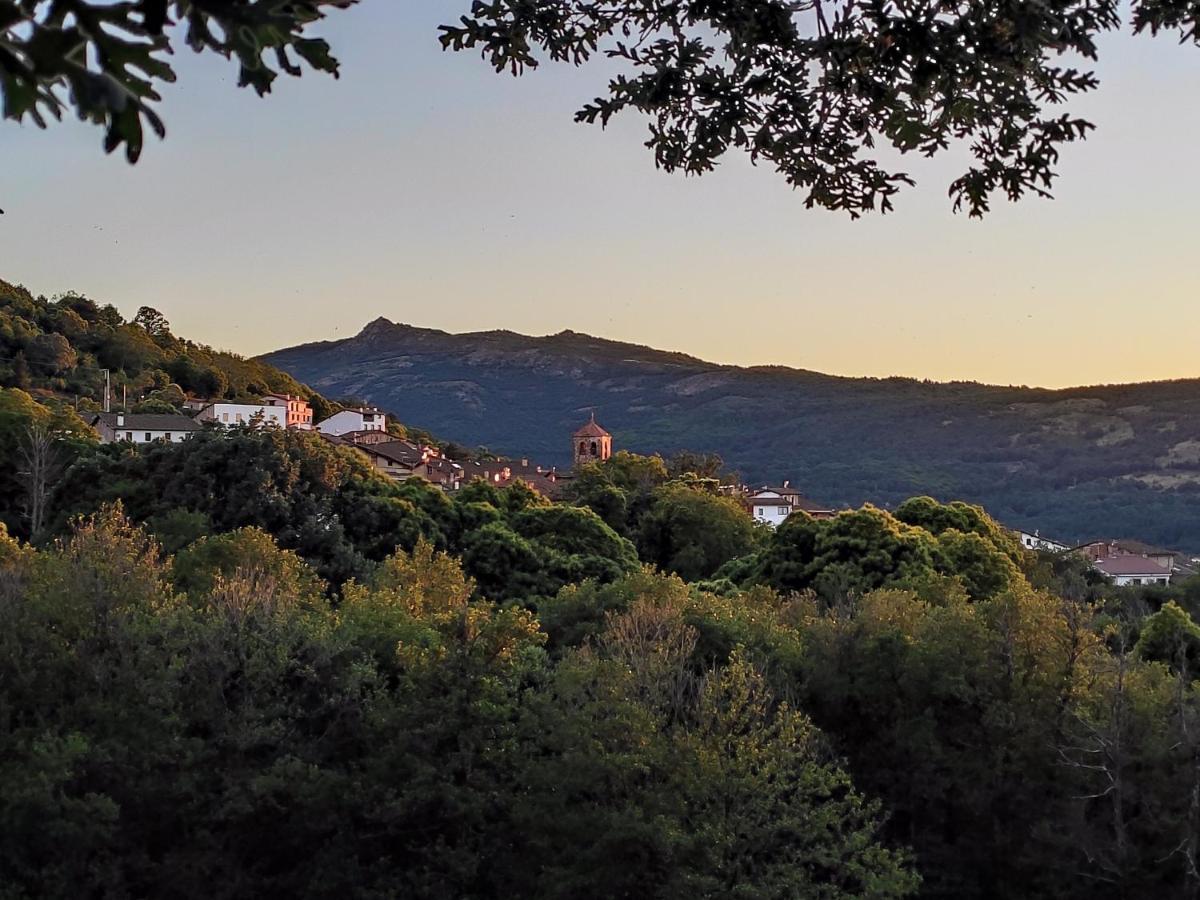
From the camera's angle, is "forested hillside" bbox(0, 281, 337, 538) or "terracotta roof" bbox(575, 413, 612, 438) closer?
"forested hillside" bbox(0, 281, 337, 538)

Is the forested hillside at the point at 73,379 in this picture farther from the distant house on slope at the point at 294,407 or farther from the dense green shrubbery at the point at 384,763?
the dense green shrubbery at the point at 384,763

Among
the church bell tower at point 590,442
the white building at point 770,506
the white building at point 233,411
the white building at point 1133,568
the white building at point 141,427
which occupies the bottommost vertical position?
the white building at point 1133,568

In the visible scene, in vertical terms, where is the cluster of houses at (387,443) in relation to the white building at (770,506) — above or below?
above

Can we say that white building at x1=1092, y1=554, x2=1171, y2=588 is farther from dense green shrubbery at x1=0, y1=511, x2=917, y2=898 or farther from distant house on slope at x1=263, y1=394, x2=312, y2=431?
dense green shrubbery at x1=0, y1=511, x2=917, y2=898

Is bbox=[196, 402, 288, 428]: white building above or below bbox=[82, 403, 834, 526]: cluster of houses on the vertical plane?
above

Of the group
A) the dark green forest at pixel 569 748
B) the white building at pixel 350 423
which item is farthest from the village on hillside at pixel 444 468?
the dark green forest at pixel 569 748

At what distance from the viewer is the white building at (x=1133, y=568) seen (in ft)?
219

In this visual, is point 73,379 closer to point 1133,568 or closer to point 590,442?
point 590,442

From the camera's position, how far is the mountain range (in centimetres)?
9581

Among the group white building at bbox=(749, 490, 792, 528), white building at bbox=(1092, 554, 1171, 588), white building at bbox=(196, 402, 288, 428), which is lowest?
white building at bbox=(1092, 554, 1171, 588)

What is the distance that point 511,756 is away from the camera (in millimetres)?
18344

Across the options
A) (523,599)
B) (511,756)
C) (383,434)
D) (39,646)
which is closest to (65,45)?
(511,756)

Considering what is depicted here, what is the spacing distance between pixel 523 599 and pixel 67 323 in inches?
2573

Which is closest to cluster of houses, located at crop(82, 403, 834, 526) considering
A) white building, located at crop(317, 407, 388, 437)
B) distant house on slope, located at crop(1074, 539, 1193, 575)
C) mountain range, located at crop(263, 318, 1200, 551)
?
white building, located at crop(317, 407, 388, 437)
